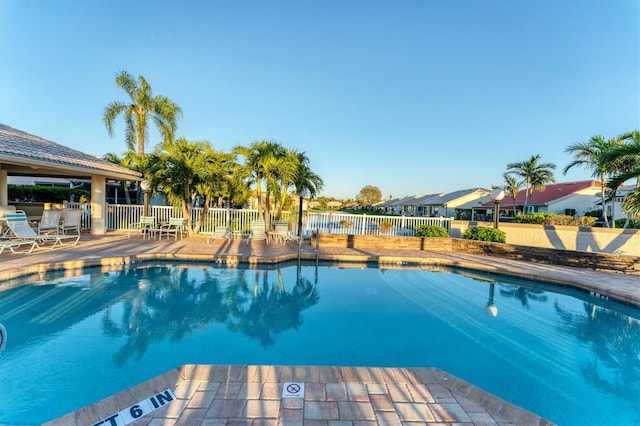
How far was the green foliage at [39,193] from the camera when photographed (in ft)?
59.8

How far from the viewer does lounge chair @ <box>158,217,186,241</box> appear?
11.9 metres

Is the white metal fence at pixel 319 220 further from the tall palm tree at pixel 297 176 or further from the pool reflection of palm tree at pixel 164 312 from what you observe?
the pool reflection of palm tree at pixel 164 312

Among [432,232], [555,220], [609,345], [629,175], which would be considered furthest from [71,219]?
[555,220]

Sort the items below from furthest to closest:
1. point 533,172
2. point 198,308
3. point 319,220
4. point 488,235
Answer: point 533,172
point 319,220
point 488,235
point 198,308

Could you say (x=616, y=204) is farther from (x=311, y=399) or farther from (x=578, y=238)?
(x=311, y=399)

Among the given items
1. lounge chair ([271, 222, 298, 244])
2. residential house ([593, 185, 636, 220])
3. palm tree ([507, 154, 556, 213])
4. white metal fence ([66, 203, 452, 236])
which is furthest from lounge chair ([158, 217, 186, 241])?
palm tree ([507, 154, 556, 213])

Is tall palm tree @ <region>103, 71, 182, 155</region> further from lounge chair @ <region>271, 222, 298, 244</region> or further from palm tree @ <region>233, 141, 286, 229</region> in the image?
lounge chair @ <region>271, 222, 298, 244</region>

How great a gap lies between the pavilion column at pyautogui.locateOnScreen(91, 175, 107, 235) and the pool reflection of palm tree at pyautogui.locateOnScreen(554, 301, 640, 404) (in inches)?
608

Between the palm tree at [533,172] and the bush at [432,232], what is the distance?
21.7 meters

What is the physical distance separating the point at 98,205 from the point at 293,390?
1325 centimetres

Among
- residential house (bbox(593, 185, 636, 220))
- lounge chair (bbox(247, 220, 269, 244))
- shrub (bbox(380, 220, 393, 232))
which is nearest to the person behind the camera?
lounge chair (bbox(247, 220, 269, 244))

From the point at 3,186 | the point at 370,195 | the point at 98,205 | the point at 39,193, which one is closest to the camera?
the point at 3,186

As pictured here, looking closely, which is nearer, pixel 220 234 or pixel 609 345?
pixel 609 345

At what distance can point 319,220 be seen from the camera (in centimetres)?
1272
